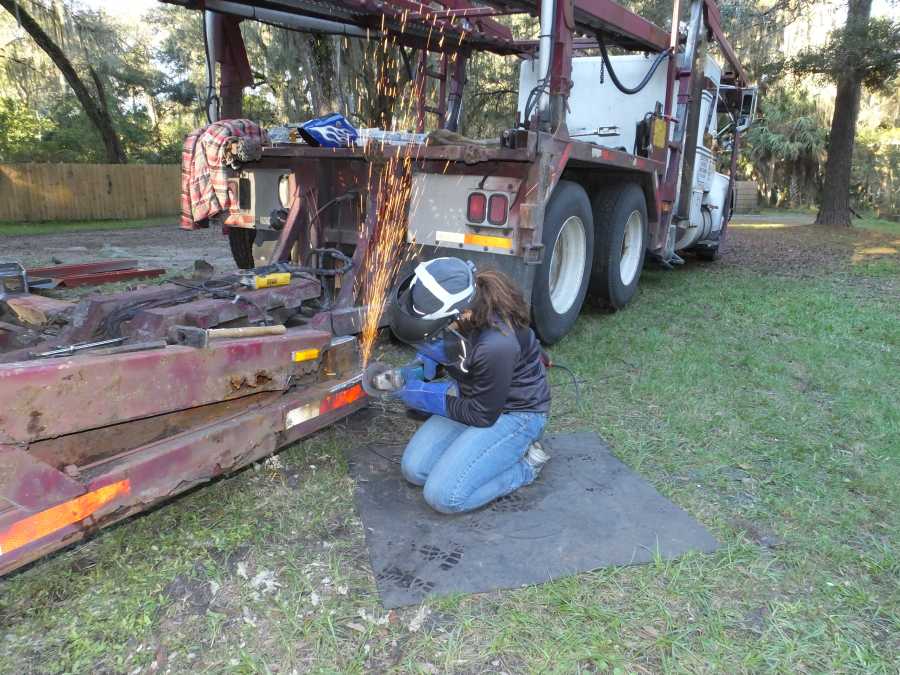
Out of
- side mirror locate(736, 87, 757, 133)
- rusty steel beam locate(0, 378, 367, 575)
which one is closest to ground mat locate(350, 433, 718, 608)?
rusty steel beam locate(0, 378, 367, 575)

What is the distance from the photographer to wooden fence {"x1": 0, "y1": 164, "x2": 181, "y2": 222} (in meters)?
17.3

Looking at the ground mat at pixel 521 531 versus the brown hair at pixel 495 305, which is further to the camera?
the brown hair at pixel 495 305

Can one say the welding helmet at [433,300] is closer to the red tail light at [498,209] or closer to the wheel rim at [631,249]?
the red tail light at [498,209]

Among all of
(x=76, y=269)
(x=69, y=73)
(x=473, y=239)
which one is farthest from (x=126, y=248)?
(x=69, y=73)

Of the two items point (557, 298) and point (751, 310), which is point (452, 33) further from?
point (751, 310)

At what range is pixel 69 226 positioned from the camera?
16.9 metres

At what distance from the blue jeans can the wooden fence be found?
60.0 feet

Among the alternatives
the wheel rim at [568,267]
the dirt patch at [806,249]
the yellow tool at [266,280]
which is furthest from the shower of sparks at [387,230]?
the dirt patch at [806,249]

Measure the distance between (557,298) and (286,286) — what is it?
2536 mm

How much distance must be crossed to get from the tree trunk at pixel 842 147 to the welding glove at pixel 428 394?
44.0 ft

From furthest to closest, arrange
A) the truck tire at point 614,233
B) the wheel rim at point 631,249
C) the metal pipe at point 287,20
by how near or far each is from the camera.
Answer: the wheel rim at point 631,249, the truck tire at point 614,233, the metal pipe at point 287,20

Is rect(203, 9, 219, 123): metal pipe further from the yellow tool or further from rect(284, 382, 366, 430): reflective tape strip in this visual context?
rect(284, 382, 366, 430): reflective tape strip

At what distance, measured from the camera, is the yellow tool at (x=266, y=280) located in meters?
3.57

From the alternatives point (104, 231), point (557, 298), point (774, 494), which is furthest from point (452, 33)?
point (104, 231)
